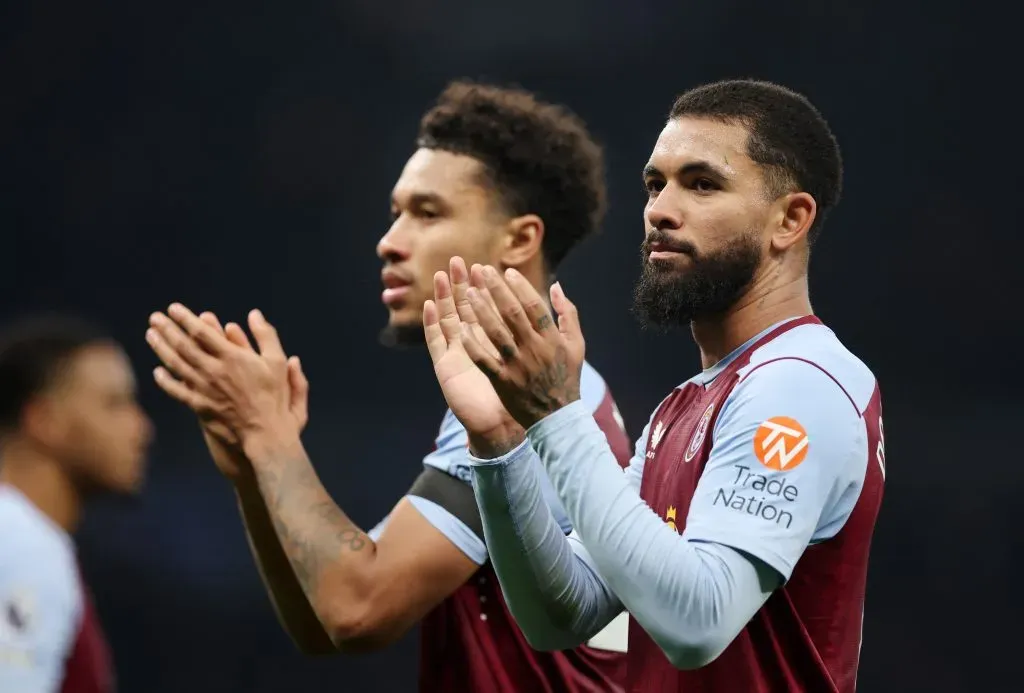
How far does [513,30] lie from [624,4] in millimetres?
684

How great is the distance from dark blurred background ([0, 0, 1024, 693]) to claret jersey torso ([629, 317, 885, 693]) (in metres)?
4.81

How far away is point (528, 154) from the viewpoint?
3572mm

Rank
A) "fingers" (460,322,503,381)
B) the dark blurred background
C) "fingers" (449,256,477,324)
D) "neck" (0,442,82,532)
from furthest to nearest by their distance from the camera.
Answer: the dark blurred background < "neck" (0,442,82,532) < "fingers" (449,256,477,324) < "fingers" (460,322,503,381)

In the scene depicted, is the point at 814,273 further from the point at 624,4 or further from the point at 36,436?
the point at 36,436

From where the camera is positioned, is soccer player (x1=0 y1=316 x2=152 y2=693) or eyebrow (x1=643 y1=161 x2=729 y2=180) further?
eyebrow (x1=643 y1=161 x2=729 y2=180)

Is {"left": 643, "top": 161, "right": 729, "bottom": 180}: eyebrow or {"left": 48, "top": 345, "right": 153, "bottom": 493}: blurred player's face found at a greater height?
{"left": 643, "top": 161, "right": 729, "bottom": 180}: eyebrow

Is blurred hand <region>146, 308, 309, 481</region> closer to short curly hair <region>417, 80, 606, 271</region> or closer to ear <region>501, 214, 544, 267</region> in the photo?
ear <region>501, 214, 544, 267</region>

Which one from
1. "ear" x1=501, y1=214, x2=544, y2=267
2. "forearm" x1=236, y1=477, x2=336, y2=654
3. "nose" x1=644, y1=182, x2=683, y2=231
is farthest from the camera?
"ear" x1=501, y1=214, x2=544, y2=267

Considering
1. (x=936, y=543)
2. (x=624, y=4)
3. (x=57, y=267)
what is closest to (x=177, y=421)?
(x=57, y=267)

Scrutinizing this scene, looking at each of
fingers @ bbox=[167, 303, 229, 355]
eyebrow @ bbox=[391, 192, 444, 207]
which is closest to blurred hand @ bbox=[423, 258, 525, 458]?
fingers @ bbox=[167, 303, 229, 355]

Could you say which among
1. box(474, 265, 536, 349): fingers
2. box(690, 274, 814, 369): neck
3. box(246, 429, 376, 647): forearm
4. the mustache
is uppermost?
the mustache

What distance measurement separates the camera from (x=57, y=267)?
754cm

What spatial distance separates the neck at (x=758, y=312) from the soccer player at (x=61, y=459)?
1.21 m

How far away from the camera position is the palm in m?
2.23
